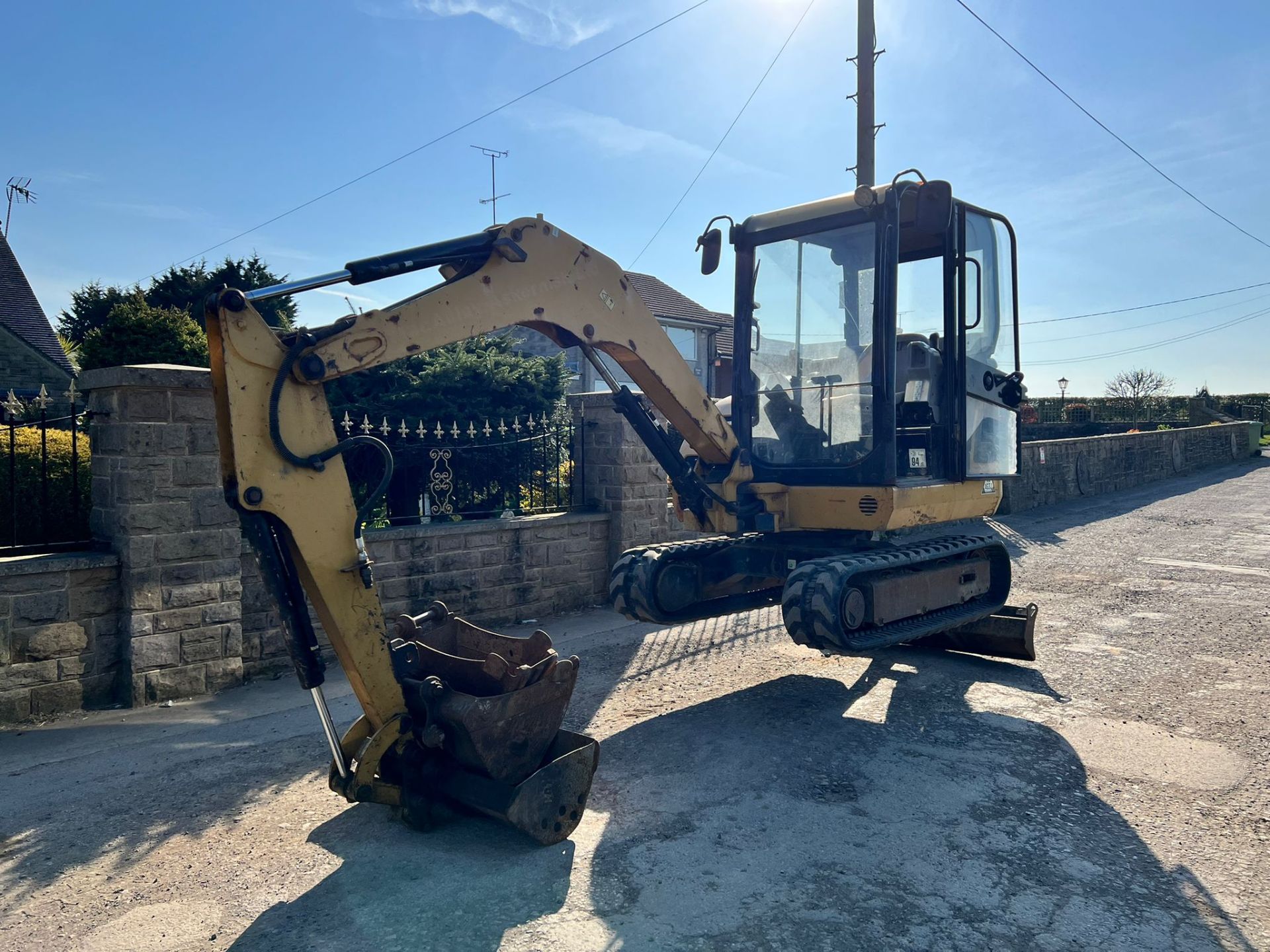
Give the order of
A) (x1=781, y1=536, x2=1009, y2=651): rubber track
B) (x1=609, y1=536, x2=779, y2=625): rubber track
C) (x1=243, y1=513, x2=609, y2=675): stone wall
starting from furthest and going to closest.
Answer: (x1=243, y1=513, x2=609, y2=675): stone wall
(x1=609, y1=536, x2=779, y2=625): rubber track
(x1=781, y1=536, x2=1009, y2=651): rubber track

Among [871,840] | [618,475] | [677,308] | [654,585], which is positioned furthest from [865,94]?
[677,308]

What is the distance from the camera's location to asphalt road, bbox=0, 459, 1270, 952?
A: 3229 mm

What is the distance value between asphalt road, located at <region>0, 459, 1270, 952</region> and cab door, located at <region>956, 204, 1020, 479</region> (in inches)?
68.1

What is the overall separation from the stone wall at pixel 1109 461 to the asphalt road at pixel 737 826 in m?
8.89

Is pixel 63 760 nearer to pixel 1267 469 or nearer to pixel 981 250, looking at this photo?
pixel 981 250

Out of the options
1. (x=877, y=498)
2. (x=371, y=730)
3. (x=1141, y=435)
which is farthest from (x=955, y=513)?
(x=1141, y=435)

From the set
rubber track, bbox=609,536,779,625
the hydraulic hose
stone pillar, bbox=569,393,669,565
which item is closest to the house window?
stone pillar, bbox=569,393,669,565

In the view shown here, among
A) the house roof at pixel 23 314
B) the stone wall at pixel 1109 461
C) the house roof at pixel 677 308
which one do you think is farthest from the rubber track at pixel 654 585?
the house roof at pixel 677 308

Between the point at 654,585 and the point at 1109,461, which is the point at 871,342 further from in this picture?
the point at 1109,461

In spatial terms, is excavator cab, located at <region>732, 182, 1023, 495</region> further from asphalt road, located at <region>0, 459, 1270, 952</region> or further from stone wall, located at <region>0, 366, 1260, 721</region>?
stone wall, located at <region>0, 366, 1260, 721</region>

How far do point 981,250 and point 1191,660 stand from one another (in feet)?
11.7

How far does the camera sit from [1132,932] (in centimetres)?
318

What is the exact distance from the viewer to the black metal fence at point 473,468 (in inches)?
306

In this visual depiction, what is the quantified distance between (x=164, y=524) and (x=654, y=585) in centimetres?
328
